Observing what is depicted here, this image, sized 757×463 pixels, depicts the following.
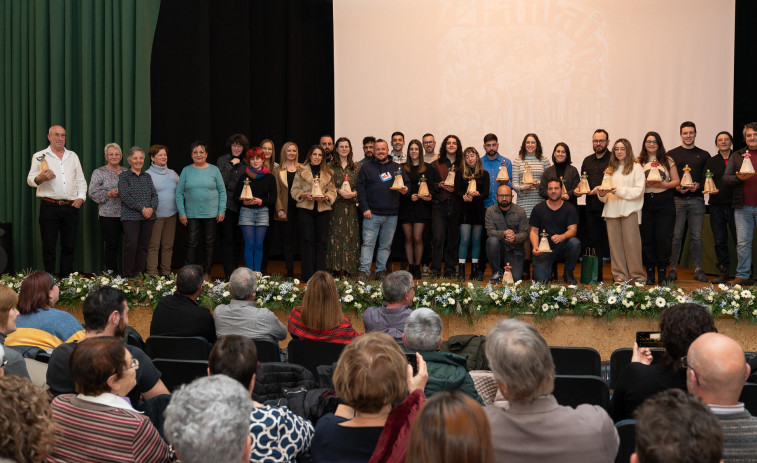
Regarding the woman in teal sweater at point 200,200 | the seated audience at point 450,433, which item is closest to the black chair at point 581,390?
the seated audience at point 450,433

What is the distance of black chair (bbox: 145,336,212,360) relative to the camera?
3949 millimetres

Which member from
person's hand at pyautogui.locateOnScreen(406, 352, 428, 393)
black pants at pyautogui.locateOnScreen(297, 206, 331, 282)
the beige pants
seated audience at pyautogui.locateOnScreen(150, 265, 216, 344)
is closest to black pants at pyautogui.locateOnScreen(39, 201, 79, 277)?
black pants at pyautogui.locateOnScreen(297, 206, 331, 282)

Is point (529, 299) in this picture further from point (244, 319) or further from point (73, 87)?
point (73, 87)

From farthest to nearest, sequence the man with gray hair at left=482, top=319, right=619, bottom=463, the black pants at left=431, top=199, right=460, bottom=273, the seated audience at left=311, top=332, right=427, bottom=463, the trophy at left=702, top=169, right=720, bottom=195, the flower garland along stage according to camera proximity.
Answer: the black pants at left=431, top=199, right=460, bottom=273, the trophy at left=702, top=169, right=720, bottom=195, the flower garland along stage, the seated audience at left=311, top=332, right=427, bottom=463, the man with gray hair at left=482, top=319, right=619, bottom=463

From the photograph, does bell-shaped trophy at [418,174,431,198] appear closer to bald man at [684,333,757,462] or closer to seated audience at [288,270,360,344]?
seated audience at [288,270,360,344]

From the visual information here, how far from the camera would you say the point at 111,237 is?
7.70 m

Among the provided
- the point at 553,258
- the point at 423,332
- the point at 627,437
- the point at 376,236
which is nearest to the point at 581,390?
the point at 627,437

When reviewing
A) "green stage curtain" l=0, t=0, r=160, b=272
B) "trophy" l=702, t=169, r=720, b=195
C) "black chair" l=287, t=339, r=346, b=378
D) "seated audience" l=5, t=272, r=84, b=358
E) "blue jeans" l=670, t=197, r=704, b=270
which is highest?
"green stage curtain" l=0, t=0, r=160, b=272

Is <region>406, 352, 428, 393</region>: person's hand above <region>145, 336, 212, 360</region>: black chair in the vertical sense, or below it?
above

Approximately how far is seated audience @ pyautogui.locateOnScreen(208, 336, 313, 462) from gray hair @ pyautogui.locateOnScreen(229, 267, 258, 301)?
1.91 metres

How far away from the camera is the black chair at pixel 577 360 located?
362 centimetres

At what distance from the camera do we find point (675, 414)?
1.62 m

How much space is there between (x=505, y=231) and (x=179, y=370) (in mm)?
4609

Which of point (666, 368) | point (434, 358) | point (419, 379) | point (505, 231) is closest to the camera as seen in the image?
point (419, 379)
